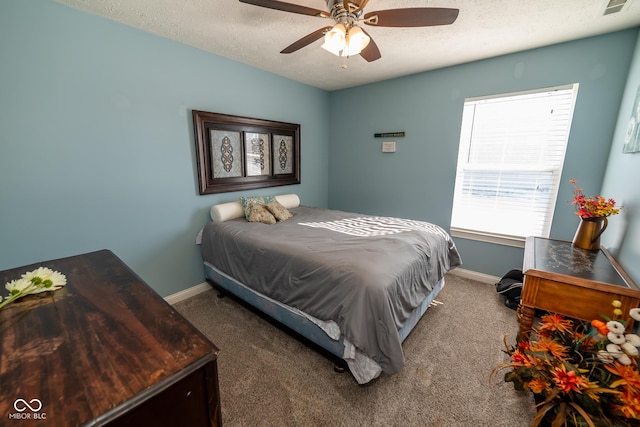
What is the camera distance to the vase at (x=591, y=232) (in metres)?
1.75

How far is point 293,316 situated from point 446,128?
8.94 ft

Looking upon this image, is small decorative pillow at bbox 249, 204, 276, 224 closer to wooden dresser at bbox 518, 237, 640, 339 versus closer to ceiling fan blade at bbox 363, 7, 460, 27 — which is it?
ceiling fan blade at bbox 363, 7, 460, 27

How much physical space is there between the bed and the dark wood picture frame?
0.35 m

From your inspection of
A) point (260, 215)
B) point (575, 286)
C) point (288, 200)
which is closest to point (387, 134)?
point (288, 200)

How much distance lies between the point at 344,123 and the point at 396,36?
1764 millimetres

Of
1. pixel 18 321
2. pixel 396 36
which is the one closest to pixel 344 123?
pixel 396 36

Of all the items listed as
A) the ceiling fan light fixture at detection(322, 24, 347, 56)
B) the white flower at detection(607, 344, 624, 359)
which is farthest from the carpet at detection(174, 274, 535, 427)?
the ceiling fan light fixture at detection(322, 24, 347, 56)

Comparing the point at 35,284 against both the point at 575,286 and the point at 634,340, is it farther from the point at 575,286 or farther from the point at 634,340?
the point at 575,286

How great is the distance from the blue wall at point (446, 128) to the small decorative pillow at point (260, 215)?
5.51 feet

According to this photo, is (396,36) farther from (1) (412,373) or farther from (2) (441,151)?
(1) (412,373)

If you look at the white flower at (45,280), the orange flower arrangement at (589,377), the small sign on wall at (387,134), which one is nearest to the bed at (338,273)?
the orange flower arrangement at (589,377)

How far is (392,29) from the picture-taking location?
6.71 feet

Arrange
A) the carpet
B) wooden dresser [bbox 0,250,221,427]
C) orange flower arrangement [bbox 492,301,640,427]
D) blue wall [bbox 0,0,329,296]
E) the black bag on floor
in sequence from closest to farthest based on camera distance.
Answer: wooden dresser [bbox 0,250,221,427]
orange flower arrangement [bbox 492,301,640,427]
the carpet
blue wall [bbox 0,0,329,296]
the black bag on floor

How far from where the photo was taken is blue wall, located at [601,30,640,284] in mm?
1411
